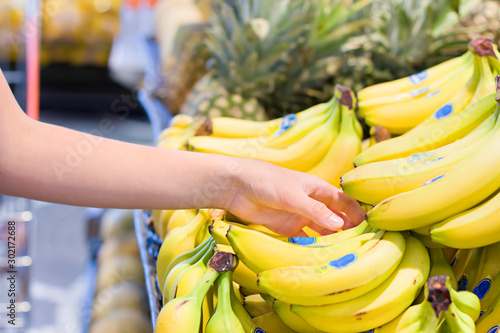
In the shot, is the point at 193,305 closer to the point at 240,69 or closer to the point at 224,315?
the point at 224,315

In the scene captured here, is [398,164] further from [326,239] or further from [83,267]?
[83,267]

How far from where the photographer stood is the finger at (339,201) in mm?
965

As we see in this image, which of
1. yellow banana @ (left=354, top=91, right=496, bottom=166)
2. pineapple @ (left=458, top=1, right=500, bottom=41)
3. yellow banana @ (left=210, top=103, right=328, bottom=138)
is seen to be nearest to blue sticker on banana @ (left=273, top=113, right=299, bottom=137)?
yellow banana @ (left=210, top=103, right=328, bottom=138)

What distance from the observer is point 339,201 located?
3.21 feet

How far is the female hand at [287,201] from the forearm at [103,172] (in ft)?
0.11

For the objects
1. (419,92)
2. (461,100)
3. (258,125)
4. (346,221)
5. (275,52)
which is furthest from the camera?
(275,52)

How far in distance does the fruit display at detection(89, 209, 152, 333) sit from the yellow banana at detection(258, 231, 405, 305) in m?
0.70

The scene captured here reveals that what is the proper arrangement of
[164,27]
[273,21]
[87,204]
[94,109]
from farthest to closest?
[94,109], [164,27], [273,21], [87,204]

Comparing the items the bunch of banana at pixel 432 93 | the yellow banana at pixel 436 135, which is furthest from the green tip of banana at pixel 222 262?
the bunch of banana at pixel 432 93

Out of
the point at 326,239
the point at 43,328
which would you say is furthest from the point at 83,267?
the point at 326,239

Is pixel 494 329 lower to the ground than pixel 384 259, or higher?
lower

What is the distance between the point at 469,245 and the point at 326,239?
0.78 ft

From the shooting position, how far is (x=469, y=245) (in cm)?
78

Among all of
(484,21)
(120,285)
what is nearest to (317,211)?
(120,285)
